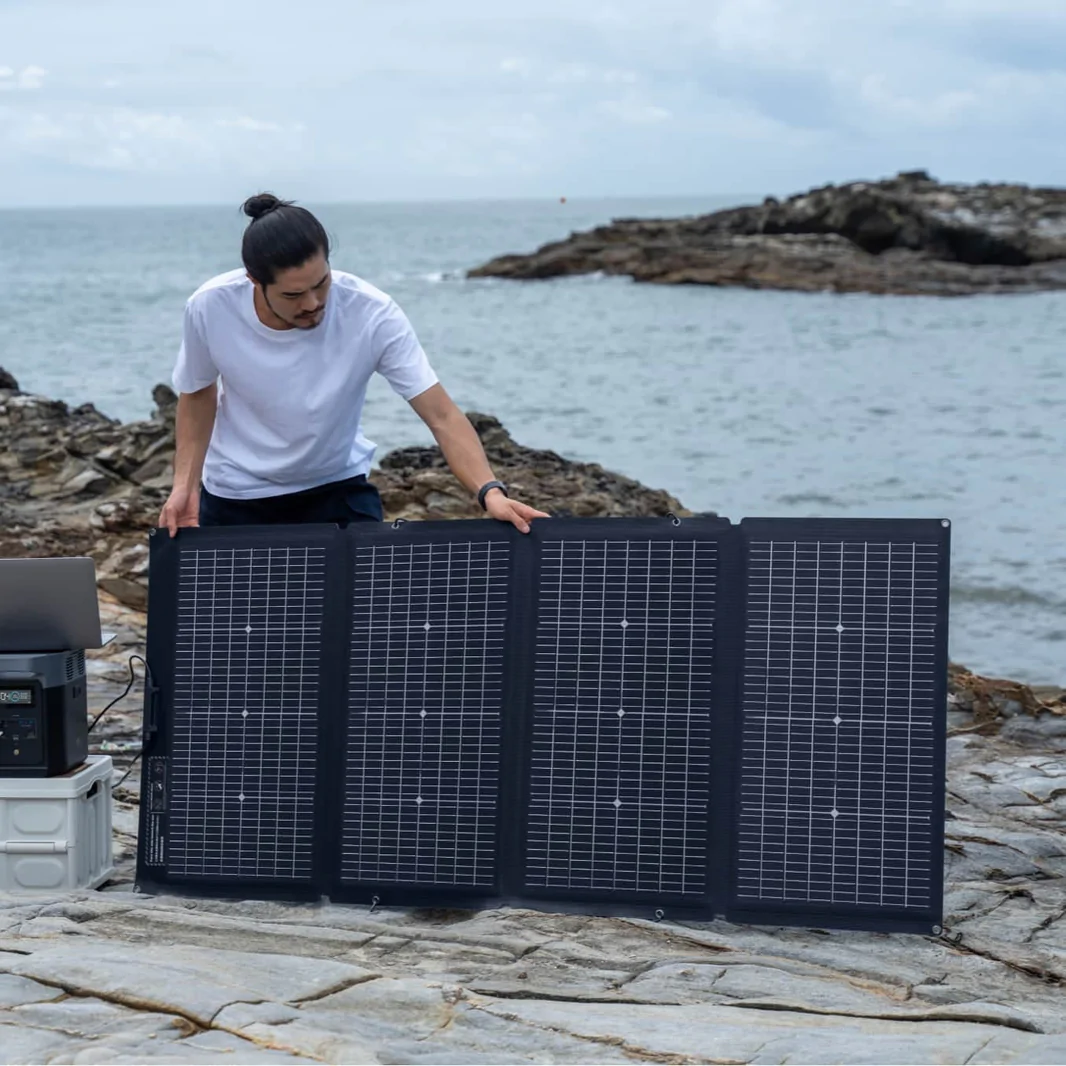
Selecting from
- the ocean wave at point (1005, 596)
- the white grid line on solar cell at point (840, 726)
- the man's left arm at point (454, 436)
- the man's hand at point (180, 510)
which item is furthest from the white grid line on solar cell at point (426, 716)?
the ocean wave at point (1005, 596)

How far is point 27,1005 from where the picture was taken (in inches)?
150

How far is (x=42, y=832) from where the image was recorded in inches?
208

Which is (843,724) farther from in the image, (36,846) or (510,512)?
(36,846)

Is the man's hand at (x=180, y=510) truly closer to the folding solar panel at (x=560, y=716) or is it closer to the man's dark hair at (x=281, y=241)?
the folding solar panel at (x=560, y=716)

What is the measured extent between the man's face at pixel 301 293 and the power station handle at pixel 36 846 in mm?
1881

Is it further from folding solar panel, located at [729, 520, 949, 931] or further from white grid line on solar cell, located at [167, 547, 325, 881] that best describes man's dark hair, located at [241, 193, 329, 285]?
folding solar panel, located at [729, 520, 949, 931]

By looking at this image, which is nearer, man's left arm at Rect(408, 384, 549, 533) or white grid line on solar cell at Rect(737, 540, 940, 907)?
white grid line on solar cell at Rect(737, 540, 940, 907)

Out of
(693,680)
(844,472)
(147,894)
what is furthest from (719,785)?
(844,472)

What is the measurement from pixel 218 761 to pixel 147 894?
1.69ft

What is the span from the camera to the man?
505 cm

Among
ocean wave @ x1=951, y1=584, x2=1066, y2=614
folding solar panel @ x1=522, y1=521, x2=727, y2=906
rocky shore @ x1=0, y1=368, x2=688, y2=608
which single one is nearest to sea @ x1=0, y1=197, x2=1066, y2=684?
ocean wave @ x1=951, y1=584, x2=1066, y2=614

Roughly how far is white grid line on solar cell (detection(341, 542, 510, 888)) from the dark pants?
36 cm

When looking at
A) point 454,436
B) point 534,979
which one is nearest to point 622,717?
point 534,979

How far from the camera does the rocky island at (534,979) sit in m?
3.68
